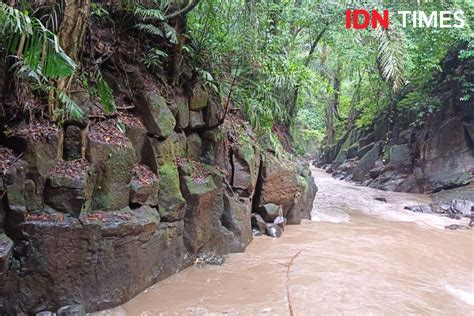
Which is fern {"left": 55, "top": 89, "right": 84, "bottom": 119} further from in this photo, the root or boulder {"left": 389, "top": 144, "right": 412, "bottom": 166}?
boulder {"left": 389, "top": 144, "right": 412, "bottom": 166}

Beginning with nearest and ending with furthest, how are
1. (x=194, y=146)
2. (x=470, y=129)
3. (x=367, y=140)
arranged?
(x=194, y=146)
(x=470, y=129)
(x=367, y=140)

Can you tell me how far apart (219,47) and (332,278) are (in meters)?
4.71

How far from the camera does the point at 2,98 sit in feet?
14.3

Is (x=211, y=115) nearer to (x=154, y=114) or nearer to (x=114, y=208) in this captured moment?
(x=154, y=114)

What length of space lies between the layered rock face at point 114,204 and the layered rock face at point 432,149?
38.3 feet

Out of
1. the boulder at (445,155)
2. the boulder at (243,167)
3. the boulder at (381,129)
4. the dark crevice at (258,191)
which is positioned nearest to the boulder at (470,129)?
the boulder at (445,155)

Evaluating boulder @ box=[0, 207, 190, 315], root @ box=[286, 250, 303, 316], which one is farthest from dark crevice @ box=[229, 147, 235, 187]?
boulder @ box=[0, 207, 190, 315]

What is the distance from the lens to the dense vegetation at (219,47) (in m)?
4.24

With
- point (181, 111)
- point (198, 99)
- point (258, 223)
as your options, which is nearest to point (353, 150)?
point (258, 223)

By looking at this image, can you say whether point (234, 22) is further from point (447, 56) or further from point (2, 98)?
point (447, 56)

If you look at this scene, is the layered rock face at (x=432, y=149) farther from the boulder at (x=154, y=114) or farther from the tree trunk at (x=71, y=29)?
the tree trunk at (x=71, y=29)

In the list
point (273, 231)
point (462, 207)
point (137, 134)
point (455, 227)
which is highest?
point (137, 134)

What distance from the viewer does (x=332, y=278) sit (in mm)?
6000

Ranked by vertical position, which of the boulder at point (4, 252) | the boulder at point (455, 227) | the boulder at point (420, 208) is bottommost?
the boulder at point (455, 227)
